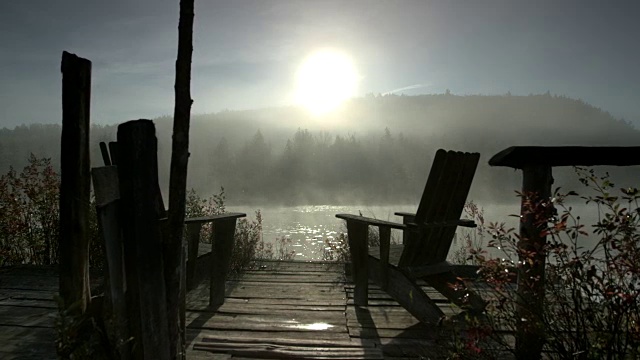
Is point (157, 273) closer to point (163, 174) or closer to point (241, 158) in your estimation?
point (163, 174)

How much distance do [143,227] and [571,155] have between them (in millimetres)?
2364

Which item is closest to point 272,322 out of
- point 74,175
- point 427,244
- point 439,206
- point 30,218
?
point 427,244

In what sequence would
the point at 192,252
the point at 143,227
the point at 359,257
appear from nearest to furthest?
the point at 143,227
the point at 192,252
the point at 359,257

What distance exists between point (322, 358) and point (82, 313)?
1.48m

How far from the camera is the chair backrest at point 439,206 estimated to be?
3.65 m

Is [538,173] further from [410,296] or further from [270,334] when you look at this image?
[270,334]

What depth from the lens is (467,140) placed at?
7744 cm

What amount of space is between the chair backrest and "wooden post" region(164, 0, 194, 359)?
1.93 m

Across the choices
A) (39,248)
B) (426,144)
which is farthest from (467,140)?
(39,248)

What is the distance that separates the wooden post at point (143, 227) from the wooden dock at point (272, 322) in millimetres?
861

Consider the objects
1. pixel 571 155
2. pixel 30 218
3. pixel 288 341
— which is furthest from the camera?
pixel 30 218

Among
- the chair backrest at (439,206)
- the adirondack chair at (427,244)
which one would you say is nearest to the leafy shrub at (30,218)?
the adirondack chair at (427,244)

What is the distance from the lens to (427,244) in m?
3.83

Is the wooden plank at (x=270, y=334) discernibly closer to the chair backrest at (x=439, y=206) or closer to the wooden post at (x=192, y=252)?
the wooden post at (x=192, y=252)
